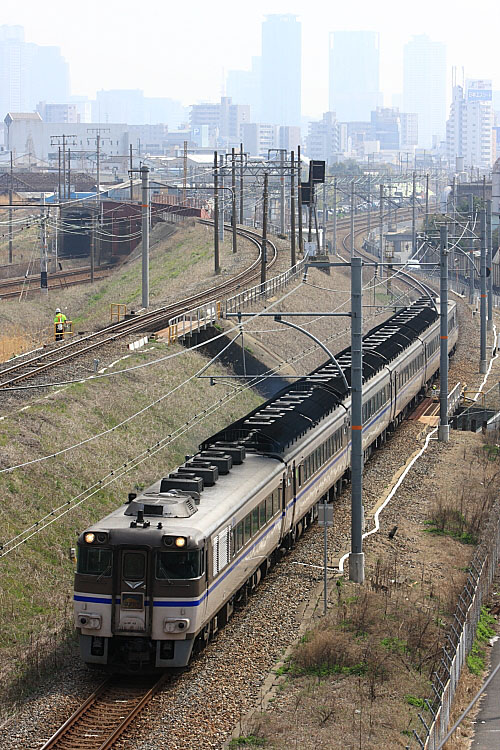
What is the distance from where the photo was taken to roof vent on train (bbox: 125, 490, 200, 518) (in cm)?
1839

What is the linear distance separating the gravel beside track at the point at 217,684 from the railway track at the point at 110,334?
13.0m

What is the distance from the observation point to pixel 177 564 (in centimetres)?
1755

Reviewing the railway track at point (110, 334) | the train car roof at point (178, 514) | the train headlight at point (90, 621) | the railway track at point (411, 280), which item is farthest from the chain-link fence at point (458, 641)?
the railway track at point (411, 280)

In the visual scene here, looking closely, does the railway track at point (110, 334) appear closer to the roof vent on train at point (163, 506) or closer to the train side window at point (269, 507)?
the train side window at point (269, 507)

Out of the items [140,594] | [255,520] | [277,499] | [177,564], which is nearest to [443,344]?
[277,499]

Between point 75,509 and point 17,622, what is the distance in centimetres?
621

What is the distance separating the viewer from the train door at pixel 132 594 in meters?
17.6

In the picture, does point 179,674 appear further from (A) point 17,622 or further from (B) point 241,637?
(A) point 17,622

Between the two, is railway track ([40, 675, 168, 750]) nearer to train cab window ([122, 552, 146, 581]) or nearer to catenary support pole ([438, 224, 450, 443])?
train cab window ([122, 552, 146, 581])

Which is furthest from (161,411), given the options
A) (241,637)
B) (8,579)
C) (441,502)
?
(241,637)

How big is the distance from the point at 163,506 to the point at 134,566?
1.22 meters

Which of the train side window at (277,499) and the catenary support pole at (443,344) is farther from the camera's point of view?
the catenary support pole at (443,344)

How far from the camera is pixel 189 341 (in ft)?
148

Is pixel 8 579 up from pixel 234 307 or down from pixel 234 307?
down
